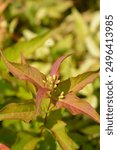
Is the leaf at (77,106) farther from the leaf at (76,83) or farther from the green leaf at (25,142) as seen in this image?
the green leaf at (25,142)

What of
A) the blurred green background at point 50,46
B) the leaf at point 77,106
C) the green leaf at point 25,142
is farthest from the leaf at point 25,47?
the leaf at point 77,106

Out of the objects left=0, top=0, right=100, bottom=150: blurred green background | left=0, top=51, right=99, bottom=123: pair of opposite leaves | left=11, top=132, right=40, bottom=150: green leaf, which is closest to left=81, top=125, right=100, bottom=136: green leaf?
left=0, top=0, right=100, bottom=150: blurred green background

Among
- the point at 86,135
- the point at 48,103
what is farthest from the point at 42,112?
the point at 86,135

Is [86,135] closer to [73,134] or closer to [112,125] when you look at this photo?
[73,134]

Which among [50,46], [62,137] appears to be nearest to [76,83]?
[62,137]

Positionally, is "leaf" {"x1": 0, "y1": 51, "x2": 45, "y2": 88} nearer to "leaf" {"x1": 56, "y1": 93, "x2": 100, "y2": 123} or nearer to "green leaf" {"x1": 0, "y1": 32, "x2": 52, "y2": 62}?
"leaf" {"x1": 56, "y1": 93, "x2": 100, "y2": 123}

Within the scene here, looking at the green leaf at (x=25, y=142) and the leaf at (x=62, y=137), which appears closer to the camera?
the leaf at (x=62, y=137)
